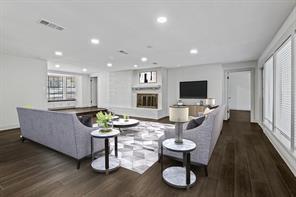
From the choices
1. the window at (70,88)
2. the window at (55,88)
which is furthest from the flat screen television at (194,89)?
the window at (55,88)

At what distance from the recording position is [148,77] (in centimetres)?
821

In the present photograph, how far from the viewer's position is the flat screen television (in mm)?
7218

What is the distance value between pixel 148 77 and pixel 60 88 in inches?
261

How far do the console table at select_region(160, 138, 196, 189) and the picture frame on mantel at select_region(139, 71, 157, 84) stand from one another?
5.86 m

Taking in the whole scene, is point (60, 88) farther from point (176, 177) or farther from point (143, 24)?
point (176, 177)

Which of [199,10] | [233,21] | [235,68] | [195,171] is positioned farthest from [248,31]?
[235,68]

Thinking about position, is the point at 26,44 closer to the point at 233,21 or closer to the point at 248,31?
the point at 233,21

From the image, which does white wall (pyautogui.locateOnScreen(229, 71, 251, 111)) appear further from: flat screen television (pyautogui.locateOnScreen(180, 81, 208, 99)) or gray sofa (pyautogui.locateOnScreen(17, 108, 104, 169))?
gray sofa (pyautogui.locateOnScreen(17, 108, 104, 169))

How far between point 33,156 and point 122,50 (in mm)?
3552

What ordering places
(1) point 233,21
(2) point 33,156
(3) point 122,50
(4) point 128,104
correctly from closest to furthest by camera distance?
(1) point 233,21, (2) point 33,156, (3) point 122,50, (4) point 128,104

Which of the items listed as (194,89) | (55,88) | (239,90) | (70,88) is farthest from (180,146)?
(70,88)

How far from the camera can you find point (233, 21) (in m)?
2.77

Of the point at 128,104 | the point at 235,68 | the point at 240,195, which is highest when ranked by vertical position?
the point at 235,68

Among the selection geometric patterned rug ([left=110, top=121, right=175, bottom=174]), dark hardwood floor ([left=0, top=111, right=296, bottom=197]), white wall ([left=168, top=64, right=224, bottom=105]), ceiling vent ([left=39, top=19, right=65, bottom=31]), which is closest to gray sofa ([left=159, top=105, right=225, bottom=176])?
dark hardwood floor ([left=0, top=111, right=296, bottom=197])
